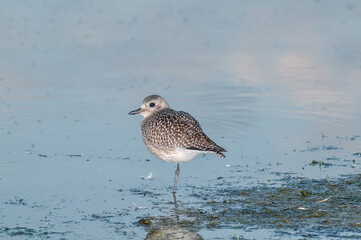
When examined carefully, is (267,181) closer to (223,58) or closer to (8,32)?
(223,58)

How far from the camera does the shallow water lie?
8.48m

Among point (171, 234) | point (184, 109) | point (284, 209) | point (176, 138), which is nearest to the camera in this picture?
point (171, 234)

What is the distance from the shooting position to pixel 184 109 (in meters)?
13.1

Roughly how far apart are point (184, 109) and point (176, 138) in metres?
3.35

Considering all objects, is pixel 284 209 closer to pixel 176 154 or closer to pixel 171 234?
pixel 171 234

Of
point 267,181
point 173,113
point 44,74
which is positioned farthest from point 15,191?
point 44,74

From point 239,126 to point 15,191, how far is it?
4390mm

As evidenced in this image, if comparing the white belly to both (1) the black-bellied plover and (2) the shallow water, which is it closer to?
(1) the black-bellied plover

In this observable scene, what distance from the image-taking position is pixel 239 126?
1244cm

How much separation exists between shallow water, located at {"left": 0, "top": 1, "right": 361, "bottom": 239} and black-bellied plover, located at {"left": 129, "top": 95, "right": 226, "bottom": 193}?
0.40 meters

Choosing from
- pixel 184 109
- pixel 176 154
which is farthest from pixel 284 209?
pixel 184 109

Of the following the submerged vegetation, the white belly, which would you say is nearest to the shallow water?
the submerged vegetation

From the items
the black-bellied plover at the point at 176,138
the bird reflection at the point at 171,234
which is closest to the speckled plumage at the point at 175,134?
the black-bellied plover at the point at 176,138

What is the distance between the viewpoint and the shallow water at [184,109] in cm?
848
